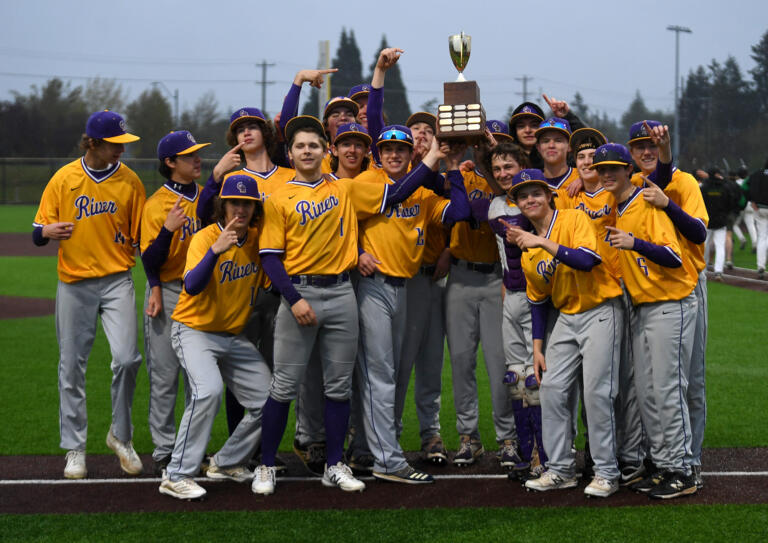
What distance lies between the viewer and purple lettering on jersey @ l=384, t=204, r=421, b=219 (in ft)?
18.5

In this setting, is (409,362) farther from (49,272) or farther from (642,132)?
(49,272)

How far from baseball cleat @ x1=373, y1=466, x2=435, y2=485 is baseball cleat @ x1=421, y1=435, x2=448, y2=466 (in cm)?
41

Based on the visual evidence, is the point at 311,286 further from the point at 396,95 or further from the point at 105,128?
the point at 396,95

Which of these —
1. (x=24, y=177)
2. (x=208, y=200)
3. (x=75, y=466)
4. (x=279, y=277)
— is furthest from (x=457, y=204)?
(x=24, y=177)

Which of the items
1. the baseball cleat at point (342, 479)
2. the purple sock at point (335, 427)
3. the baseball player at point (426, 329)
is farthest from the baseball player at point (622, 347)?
the purple sock at point (335, 427)

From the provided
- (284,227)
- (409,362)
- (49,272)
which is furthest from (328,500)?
(49,272)

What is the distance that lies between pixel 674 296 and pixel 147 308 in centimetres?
325

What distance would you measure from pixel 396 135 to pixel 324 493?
7.33ft

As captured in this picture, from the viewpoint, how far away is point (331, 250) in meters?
5.27

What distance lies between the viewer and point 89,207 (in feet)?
19.1

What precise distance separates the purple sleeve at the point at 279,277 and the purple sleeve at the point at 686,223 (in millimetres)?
2166

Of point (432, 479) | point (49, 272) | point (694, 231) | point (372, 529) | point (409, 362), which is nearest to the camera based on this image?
point (372, 529)

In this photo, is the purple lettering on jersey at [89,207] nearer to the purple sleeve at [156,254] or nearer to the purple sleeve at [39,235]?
the purple sleeve at [39,235]

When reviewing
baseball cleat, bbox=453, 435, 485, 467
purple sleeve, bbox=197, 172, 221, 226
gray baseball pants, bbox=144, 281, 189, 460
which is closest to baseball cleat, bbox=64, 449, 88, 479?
gray baseball pants, bbox=144, 281, 189, 460
